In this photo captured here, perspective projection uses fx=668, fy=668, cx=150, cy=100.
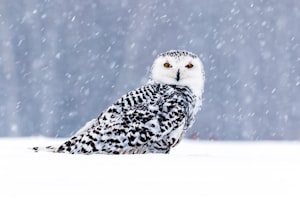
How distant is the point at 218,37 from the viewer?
13.0m

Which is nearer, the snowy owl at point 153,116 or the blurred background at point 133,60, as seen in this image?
the snowy owl at point 153,116

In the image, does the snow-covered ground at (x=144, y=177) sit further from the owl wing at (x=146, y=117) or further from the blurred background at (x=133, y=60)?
the blurred background at (x=133, y=60)

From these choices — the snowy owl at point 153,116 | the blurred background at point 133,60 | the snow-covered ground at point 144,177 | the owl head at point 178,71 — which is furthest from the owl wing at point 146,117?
the blurred background at point 133,60

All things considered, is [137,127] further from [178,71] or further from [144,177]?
[144,177]

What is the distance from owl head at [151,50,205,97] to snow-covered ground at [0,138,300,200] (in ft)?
3.95

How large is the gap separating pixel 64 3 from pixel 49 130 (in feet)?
10.1

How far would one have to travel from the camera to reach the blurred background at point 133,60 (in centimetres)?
1229

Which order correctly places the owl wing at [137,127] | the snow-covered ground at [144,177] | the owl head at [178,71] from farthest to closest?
the owl head at [178,71]
the owl wing at [137,127]
the snow-covered ground at [144,177]

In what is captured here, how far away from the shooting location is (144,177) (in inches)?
68.8

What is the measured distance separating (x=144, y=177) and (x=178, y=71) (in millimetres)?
1568

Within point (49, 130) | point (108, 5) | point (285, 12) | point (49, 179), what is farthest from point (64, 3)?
point (49, 179)

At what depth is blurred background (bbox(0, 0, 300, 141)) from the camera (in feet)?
40.3

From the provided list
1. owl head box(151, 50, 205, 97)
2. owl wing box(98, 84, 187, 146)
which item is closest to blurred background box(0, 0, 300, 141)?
owl head box(151, 50, 205, 97)

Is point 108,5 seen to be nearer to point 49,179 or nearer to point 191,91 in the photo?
point 191,91
